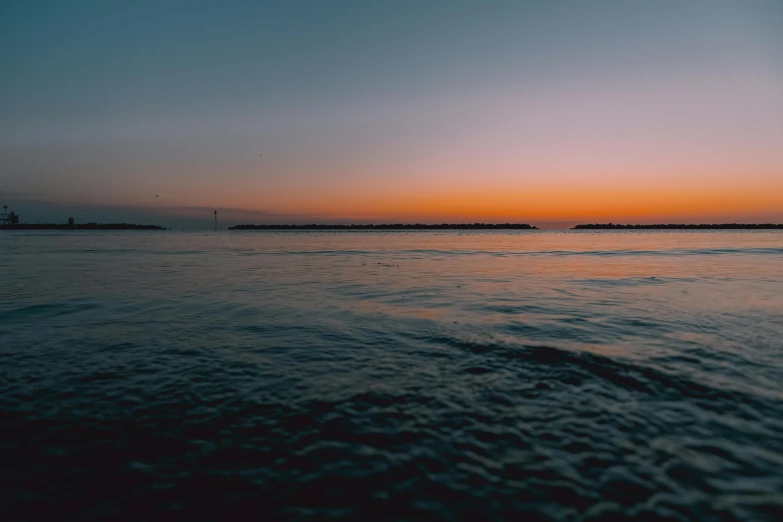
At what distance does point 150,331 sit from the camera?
42.1 ft

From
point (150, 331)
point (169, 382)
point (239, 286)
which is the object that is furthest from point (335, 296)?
point (169, 382)

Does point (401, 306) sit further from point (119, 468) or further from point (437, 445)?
point (119, 468)

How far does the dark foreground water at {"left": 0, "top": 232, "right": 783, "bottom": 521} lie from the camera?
4.89 metres

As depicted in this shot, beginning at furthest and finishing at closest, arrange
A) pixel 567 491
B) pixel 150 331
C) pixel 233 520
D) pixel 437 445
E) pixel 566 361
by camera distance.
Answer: pixel 150 331 → pixel 566 361 → pixel 437 445 → pixel 567 491 → pixel 233 520

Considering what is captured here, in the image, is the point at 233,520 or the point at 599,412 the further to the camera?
the point at 599,412

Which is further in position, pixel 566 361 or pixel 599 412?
pixel 566 361

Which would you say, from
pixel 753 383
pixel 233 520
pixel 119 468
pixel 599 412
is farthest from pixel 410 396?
pixel 753 383

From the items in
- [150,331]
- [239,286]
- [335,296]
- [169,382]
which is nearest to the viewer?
[169,382]

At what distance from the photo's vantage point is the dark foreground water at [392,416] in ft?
16.0

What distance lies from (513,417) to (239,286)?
19352 millimetres

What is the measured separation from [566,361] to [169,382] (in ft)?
26.9

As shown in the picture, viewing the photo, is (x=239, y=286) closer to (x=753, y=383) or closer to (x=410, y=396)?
(x=410, y=396)

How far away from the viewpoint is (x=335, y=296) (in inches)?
789

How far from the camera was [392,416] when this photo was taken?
698 centimetres
